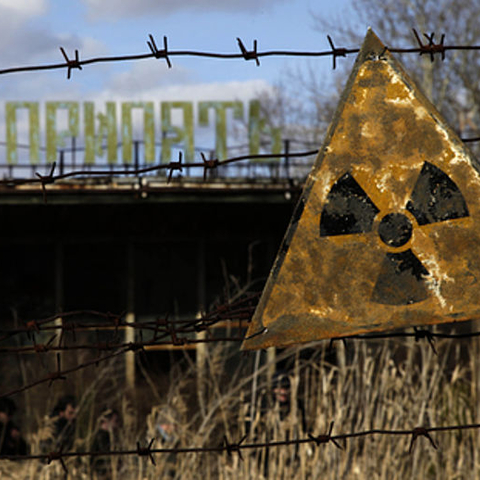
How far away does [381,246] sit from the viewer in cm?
220

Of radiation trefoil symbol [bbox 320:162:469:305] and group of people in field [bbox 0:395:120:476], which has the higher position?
radiation trefoil symbol [bbox 320:162:469:305]

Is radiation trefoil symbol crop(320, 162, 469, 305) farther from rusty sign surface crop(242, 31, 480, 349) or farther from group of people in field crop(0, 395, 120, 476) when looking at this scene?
group of people in field crop(0, 395, 120, 476)

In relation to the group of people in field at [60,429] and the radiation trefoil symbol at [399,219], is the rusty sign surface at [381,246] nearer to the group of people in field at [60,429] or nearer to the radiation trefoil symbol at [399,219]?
the radiation trefoil symbol at [399,219]

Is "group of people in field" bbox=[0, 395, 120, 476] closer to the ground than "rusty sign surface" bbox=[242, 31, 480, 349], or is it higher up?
closer to the ground

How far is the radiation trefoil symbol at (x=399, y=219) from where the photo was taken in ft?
7.19

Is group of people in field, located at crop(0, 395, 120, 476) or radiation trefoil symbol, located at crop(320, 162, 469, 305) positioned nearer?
radiation trefoil symbol, located at crop(320, 162, 469, 305)

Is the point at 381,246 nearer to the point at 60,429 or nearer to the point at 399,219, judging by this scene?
the point at 399,219

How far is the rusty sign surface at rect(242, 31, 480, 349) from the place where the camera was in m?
2.19

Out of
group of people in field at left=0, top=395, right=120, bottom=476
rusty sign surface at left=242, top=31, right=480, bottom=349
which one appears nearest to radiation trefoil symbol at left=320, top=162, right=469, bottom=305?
rusty sign surface at left=242, top=31, right=480, bottom=349

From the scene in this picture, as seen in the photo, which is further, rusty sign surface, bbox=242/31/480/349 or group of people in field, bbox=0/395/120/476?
group of people in field, bbox=0/395/120/476

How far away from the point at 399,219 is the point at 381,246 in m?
0.09

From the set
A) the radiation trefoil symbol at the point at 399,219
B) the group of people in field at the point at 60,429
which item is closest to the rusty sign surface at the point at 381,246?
the radiation trefoil symbol at the point at 399,219

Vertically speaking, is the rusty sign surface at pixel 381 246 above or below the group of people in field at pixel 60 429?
above

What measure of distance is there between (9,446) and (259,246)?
4.26 m
